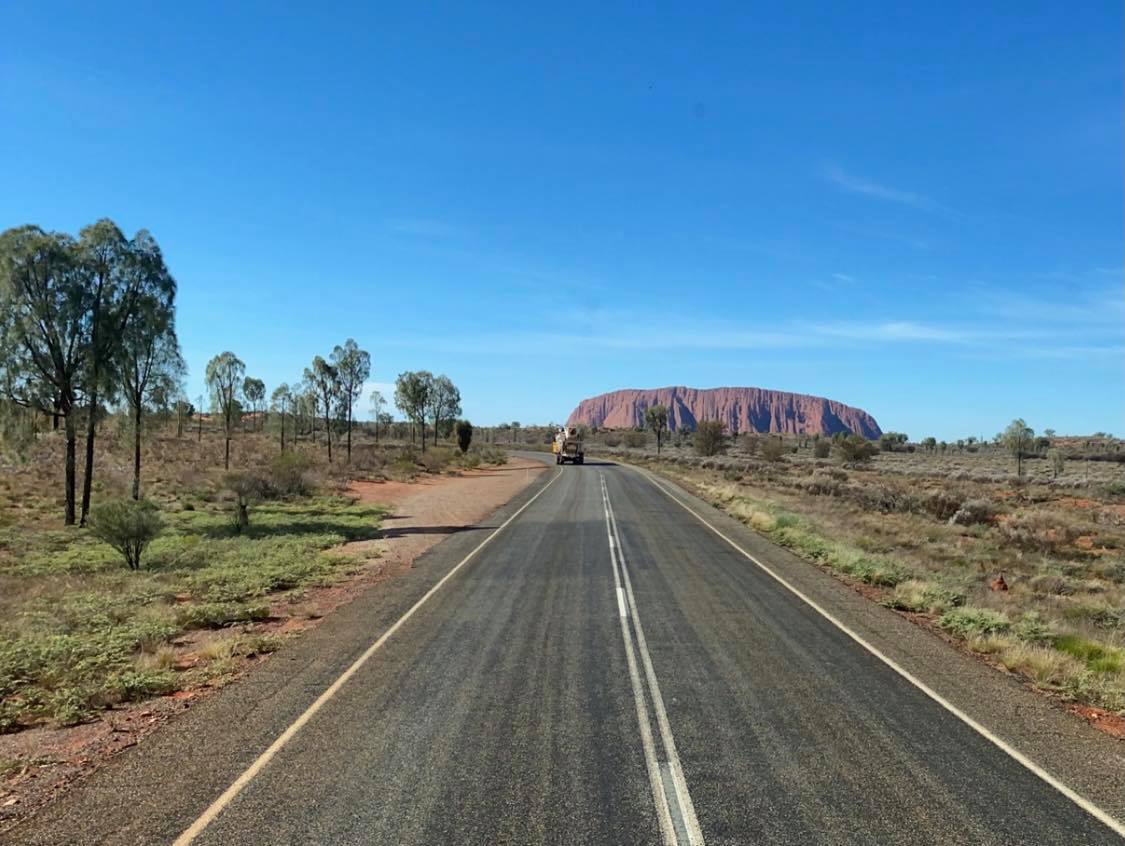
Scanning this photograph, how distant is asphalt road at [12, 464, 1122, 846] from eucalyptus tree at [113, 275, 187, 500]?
2201cm

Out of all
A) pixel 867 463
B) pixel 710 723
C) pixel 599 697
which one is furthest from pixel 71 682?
pixel 867 463

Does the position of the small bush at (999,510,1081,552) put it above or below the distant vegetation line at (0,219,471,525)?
below

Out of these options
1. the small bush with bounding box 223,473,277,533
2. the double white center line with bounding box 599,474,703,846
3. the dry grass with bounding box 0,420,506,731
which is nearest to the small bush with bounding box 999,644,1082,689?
the double white center line with bounding box 599,474,703,846

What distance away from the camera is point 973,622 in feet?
39.5

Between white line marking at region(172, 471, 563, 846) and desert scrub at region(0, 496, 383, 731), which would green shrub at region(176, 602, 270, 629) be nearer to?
desert scrub at region(0, 496, 383, 731)

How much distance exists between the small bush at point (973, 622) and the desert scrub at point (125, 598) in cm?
1209

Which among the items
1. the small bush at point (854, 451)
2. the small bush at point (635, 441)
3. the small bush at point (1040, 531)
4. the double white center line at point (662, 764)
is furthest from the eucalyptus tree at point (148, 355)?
the small bush at point (635, 441)

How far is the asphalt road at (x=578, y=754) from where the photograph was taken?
509cm

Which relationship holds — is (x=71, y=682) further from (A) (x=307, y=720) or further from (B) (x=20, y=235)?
(B) (x=20, y=235)

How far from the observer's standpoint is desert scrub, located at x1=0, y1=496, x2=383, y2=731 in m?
8.46

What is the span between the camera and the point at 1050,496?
43312 mm

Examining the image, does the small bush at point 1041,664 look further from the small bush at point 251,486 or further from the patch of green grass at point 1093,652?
the small bush at point 251,486

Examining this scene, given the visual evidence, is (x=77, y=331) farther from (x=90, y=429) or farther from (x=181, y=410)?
(x=181, y=410)

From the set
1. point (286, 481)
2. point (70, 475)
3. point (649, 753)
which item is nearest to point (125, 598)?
point (649, 753)
